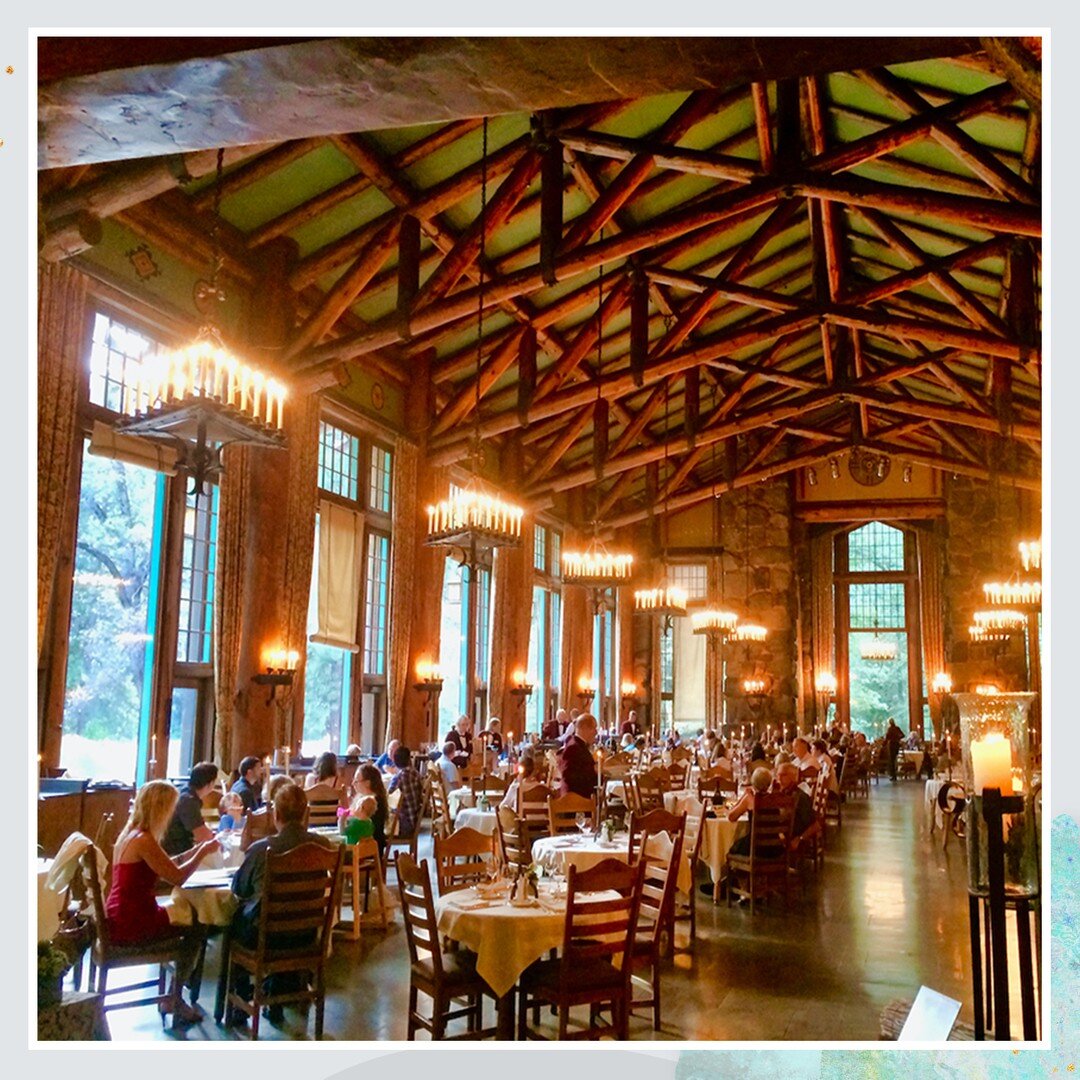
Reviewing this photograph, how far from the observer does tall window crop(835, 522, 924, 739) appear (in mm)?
22047

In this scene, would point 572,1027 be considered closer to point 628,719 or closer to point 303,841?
point 303,841

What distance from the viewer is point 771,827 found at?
7.59 meters

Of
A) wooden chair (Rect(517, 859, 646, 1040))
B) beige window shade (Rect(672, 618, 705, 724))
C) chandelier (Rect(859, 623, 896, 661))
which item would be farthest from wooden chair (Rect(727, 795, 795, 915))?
chandelier (Rect(859, 623, 896, 661))

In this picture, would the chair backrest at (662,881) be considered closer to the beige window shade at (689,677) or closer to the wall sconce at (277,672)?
the wall sconce at (277,672)

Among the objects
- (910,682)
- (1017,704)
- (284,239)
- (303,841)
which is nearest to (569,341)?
(284,239)

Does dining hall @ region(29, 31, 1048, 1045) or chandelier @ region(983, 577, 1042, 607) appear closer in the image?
dining hall @ region(29, 31, 1048, 1045)

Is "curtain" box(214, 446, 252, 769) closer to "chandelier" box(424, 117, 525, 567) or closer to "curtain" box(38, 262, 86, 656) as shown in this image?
"curtain" box(38, 262, 86, 656)

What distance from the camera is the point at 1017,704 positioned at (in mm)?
2824

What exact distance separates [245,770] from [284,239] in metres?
4.80

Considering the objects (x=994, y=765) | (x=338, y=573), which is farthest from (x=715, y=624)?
(x=994, y=765)

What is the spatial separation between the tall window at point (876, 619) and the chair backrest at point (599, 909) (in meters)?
18.8

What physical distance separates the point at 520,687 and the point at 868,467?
9114mm

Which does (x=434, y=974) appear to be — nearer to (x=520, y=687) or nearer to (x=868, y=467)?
(x=520, y=687)

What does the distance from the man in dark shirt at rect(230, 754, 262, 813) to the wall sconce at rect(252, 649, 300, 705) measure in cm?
144
